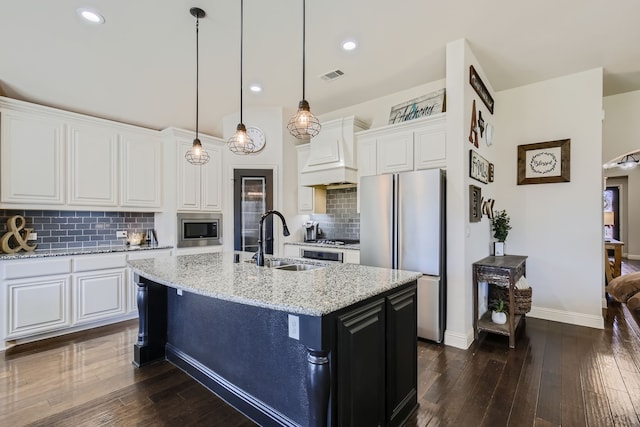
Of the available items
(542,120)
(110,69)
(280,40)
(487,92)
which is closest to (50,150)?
(110,69)

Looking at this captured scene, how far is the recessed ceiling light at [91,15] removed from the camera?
2.62 metres

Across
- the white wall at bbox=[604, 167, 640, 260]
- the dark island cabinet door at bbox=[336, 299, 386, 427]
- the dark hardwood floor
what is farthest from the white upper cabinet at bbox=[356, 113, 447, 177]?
the white wall at bbox=[604, 167, 640, 260]

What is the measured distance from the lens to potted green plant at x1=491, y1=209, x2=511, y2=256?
154 inches

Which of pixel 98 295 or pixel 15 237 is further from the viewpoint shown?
pixel 98 295

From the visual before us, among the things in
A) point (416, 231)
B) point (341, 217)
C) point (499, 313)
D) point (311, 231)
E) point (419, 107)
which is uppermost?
point (419, 107)

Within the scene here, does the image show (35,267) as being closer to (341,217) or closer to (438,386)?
(341,217)

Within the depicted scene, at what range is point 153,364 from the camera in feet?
8.97

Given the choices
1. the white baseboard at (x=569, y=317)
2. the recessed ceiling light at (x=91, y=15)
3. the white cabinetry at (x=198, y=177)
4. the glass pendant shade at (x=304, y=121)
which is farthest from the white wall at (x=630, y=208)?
the recessed ceiling light at (x=91, y=15)

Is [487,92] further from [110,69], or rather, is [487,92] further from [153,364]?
[153,364]

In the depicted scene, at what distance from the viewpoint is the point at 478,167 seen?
11.3 ft

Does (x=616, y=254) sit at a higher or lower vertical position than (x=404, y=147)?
lower

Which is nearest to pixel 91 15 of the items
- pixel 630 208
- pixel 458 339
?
pixel 458 339

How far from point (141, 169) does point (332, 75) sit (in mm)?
2867

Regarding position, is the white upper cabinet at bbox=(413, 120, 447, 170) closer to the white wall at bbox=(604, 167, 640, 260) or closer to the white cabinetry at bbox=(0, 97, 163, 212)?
the white cabinetry at bbox=(0, 97, 163, 212)
